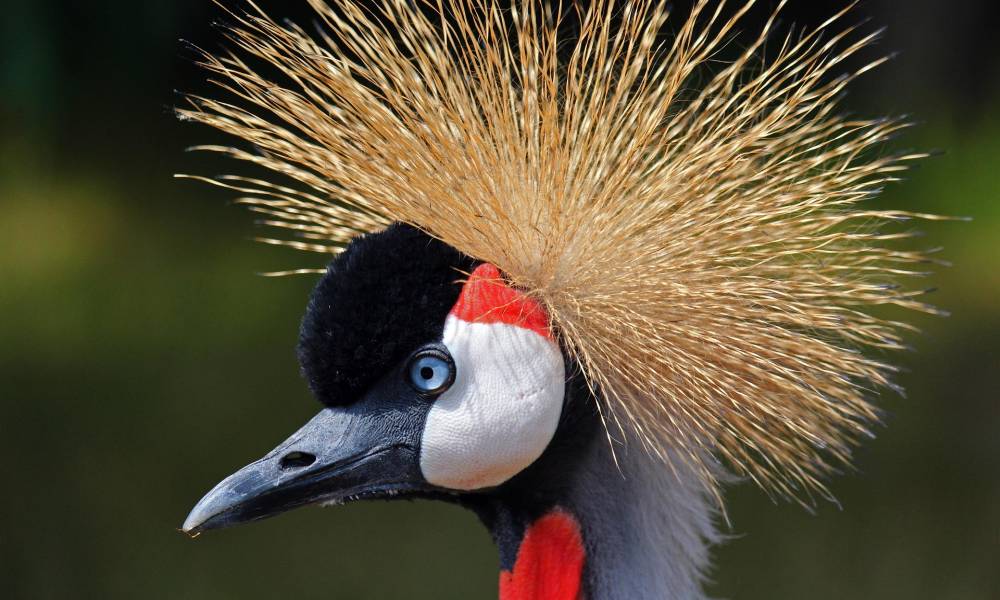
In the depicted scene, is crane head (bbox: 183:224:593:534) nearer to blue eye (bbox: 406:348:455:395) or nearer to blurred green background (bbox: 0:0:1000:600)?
blue eye (bbox: 406:348:455:395)

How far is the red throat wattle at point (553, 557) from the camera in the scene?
3.36 feet

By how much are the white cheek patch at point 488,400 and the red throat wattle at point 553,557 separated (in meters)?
0.09

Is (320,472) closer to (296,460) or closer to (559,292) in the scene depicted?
(296,460)

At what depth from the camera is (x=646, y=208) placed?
0.97 m

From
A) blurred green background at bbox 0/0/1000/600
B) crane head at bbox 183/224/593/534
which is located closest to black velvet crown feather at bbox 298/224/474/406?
crane head at bbox 183/224/593/534

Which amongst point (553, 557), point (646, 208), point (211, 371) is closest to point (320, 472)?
point (553, 557)

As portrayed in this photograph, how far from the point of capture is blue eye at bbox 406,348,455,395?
94 centimetres

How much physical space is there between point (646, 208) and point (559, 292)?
103 millimetres

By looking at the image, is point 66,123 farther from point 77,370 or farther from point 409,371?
point 409,371

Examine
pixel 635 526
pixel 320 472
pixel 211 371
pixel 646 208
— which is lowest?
pixel 635 526

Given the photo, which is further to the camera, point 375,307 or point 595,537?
point 595,537

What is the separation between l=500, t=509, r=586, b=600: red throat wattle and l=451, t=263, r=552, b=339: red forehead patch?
18 cm

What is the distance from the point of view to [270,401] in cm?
322

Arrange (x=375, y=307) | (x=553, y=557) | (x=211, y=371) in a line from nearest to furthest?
(x=375, y=307) → (x=553, y=557) → (x=211, y=371)
